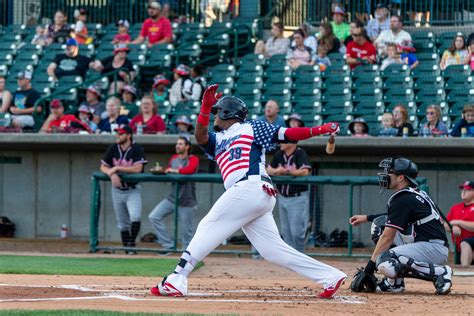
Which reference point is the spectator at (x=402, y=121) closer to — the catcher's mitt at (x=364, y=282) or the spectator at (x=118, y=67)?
the spectator at (x=118, y=67)

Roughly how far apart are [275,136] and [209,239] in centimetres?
95

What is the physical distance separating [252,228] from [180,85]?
8903 millimetres

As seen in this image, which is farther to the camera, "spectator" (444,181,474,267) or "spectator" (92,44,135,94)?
"spectator" (92,44,135,94)

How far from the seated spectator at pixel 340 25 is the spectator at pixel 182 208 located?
4.61m

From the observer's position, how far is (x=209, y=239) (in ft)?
27.1

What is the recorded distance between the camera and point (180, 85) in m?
17.1

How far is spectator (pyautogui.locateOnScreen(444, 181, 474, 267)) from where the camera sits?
41.4 ft

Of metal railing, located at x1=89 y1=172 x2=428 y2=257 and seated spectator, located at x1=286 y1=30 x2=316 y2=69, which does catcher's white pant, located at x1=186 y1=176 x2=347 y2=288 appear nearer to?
metal railing, located at x1=89 y1=172 x2=428 y2=257

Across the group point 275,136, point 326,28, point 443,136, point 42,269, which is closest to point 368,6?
point 326,28

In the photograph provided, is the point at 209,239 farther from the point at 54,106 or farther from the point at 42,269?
the point at 54,106

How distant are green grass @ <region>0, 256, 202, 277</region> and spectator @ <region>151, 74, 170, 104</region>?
442cm

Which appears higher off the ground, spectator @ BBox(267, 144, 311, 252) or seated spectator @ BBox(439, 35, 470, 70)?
seated spectator @ BBox(439, 35, 470, 70)

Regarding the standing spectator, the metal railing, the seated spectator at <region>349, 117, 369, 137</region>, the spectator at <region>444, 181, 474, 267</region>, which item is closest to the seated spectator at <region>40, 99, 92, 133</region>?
the standing spectator

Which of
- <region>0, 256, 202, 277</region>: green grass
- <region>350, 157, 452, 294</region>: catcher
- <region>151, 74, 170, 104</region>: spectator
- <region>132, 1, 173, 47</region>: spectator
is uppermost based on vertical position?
<region>132, 1, 173, 47</region>: spectator
